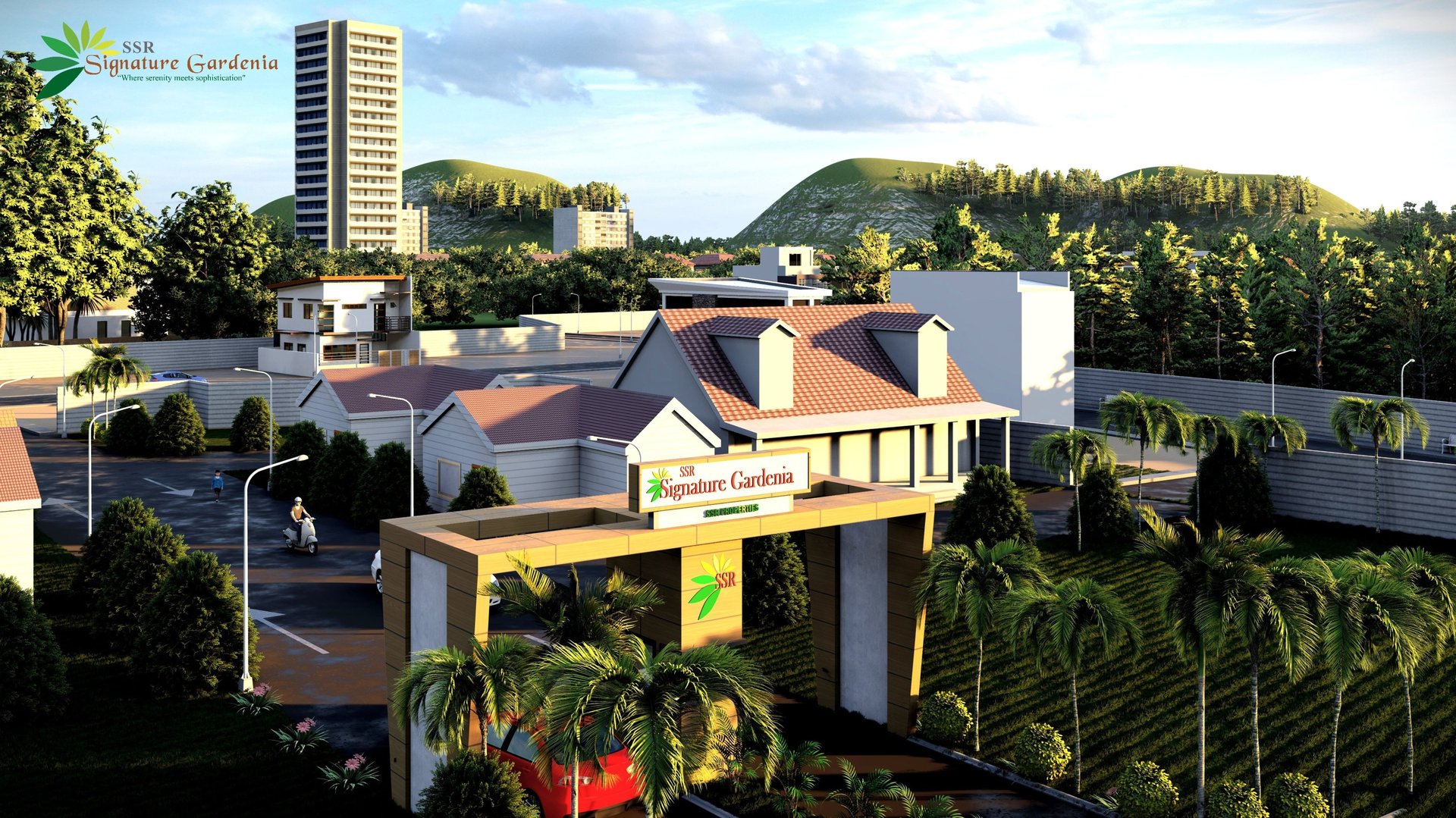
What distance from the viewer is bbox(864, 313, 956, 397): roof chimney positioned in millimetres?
50906

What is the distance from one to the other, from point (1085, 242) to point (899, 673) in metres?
95.9

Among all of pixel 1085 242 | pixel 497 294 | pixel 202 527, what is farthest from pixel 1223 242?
pixel 202 527

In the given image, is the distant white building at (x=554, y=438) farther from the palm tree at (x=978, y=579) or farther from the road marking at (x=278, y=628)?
the palm tree at (x=978, y=579)

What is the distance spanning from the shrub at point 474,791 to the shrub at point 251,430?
47.9 meters

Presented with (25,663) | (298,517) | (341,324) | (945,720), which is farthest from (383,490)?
(341,324)

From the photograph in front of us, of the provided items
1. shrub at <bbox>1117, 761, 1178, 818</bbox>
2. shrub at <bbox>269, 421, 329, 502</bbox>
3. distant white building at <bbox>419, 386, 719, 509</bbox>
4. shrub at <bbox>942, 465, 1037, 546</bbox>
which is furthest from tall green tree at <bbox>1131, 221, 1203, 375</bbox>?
shrub at <bbox>1117, 761, 1178, 818</bbox>

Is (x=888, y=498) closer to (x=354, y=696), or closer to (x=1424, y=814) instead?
(x=1424, y=814)

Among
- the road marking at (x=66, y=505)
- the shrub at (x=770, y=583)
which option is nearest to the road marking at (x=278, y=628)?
the shrub at (x=770, y=583)

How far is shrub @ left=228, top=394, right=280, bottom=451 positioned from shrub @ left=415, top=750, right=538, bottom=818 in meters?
47.9

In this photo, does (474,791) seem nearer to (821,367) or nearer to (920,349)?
(821,367)

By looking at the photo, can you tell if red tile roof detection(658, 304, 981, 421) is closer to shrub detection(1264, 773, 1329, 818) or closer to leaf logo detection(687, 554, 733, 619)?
leaf logo detection(687, 554, 733, 619)

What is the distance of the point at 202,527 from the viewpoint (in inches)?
1848

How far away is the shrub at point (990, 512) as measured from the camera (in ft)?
132

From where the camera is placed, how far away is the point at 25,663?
27.1 metres
